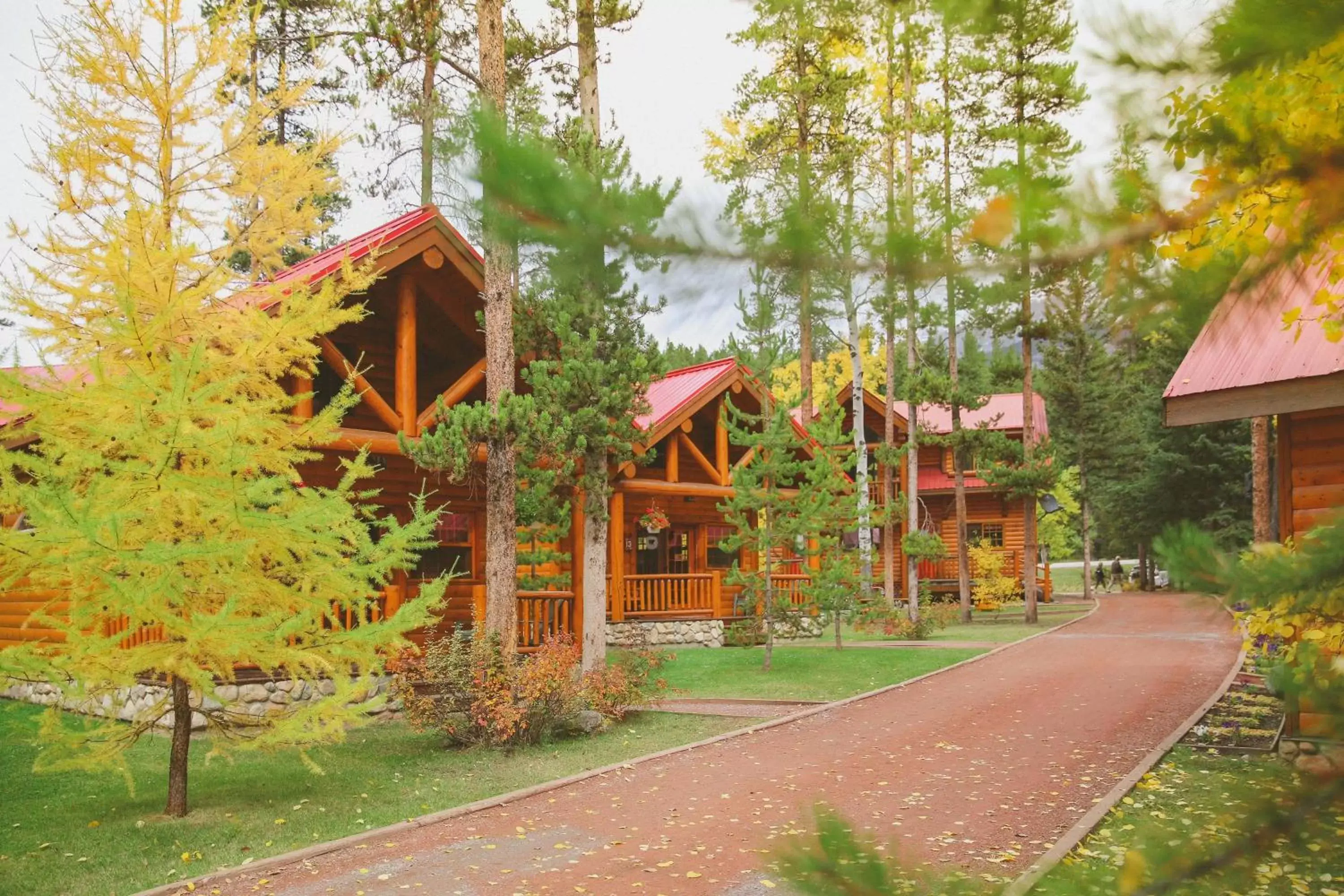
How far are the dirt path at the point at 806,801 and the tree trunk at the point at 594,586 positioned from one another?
3.40 metres

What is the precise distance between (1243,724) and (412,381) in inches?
463

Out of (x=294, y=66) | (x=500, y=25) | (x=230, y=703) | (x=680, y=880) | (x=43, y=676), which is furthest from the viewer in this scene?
(x=294, y=66)

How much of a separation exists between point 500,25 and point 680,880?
36.6ft

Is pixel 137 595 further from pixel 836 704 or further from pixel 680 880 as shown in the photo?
pixel 836 704

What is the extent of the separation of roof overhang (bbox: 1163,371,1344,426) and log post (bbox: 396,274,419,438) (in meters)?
9.88

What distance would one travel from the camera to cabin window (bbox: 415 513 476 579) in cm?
1775

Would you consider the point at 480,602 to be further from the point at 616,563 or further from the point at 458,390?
the point at 616,563

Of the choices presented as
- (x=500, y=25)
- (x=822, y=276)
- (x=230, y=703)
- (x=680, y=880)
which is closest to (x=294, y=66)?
(x=500, y=25)

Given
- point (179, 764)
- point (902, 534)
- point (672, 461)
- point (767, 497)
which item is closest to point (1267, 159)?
point (179, 764)

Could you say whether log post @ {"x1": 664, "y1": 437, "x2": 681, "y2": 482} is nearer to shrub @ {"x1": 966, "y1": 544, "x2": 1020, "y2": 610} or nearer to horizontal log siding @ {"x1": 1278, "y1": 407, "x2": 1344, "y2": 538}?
horizontal log siding @ {"x1": 1278, "y1": 407, "x2": 1344, "y2": 538}

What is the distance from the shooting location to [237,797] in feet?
28.0

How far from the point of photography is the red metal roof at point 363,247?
12.3 metres

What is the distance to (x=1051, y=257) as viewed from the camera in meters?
2.18

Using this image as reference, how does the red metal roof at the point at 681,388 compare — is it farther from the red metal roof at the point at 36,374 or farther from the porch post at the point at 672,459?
the red metal roof at the point at 36,374
